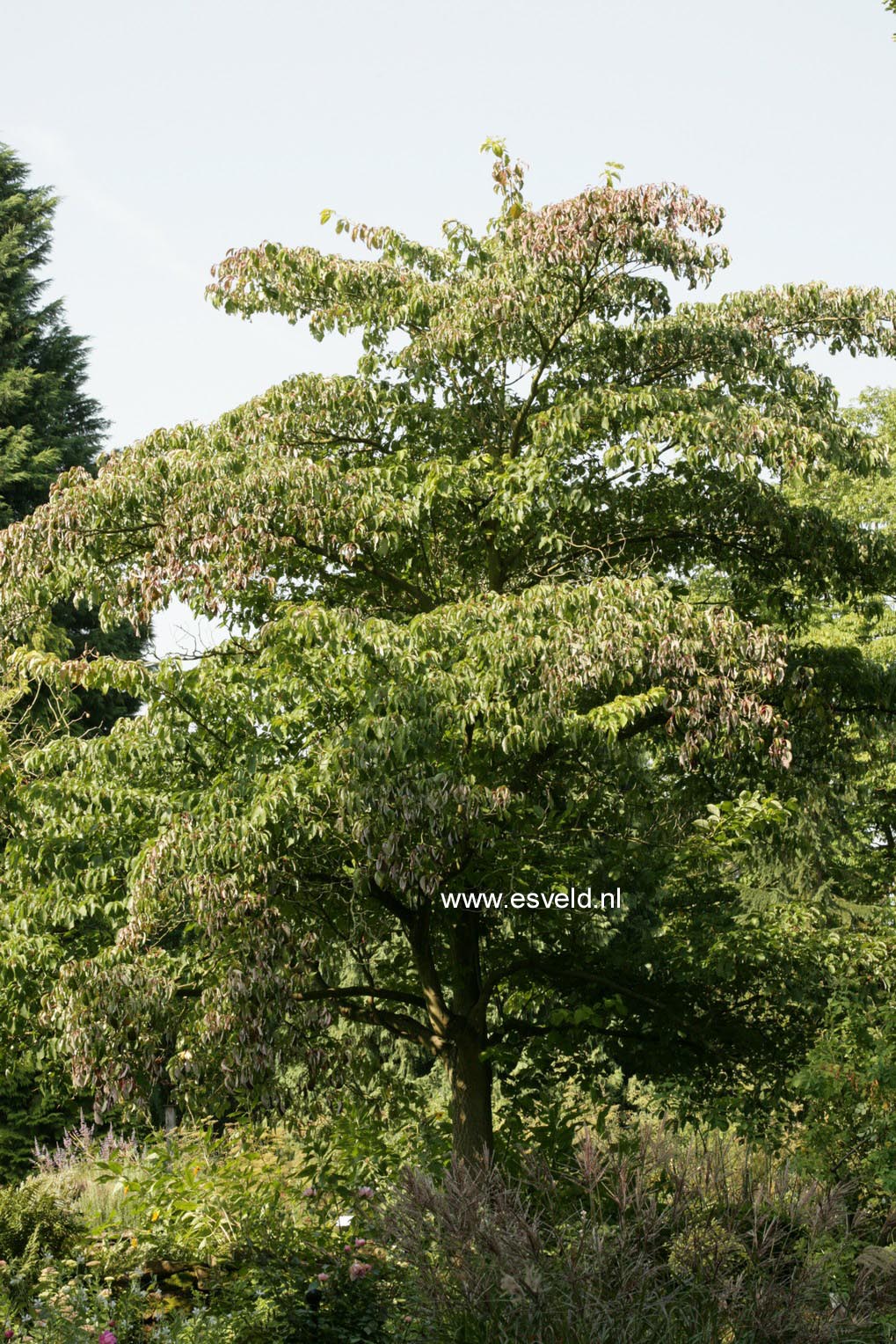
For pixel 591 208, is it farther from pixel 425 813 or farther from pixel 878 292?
pixel 425 813

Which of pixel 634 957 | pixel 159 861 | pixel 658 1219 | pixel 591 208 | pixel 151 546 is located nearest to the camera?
pixel 658 1219

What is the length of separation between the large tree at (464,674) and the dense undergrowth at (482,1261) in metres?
0.93

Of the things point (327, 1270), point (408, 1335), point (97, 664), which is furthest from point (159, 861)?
point (408, 1335)

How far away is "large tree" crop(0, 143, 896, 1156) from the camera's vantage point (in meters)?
7.51

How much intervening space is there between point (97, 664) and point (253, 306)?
408cm

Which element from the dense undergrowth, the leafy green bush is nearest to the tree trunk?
the dense undergrowth

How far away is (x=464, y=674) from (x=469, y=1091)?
3.84 metres

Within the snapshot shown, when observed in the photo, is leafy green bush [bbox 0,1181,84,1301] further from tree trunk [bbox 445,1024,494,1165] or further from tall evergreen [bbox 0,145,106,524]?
tall evergreen [bbox 0,145,106,524]

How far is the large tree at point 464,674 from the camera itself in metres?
7.51

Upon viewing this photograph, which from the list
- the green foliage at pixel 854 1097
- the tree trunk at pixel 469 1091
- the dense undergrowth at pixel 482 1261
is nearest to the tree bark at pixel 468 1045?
the tree trunk at pixel 469 1091

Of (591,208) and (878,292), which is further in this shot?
(878,292)

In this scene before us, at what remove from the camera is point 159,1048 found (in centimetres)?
793

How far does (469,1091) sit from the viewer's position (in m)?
9.67

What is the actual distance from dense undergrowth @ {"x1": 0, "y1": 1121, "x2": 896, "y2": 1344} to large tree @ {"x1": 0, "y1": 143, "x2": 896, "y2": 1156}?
0.93m
